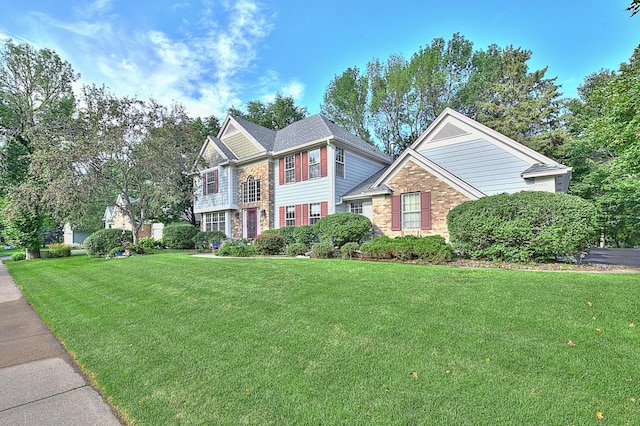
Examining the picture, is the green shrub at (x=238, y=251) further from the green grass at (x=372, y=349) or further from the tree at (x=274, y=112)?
the tree at (x=274, y=112)

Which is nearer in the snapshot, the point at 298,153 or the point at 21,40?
the point at 298,153

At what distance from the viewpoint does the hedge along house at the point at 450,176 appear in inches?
468

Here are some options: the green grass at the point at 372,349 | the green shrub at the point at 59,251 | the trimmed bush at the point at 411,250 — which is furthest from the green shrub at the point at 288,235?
the green shrub at the point at 59,251

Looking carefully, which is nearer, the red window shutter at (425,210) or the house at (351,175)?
the house at (351,175)

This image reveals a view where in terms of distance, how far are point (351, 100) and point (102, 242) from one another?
74.7 ft

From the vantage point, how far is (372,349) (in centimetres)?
354

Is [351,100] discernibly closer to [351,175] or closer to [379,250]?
[351,175]

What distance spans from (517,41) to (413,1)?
60.6 ft

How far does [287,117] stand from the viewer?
3070 cm

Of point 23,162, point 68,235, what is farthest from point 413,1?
point 68,235

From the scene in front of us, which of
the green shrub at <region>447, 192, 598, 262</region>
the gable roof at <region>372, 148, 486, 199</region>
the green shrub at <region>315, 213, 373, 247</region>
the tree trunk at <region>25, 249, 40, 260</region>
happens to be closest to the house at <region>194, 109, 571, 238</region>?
the gable roof at <region>372, 148, 486, 199</region>

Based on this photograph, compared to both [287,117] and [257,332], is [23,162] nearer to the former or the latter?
[287,117]

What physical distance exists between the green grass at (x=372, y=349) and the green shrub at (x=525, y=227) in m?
2.09

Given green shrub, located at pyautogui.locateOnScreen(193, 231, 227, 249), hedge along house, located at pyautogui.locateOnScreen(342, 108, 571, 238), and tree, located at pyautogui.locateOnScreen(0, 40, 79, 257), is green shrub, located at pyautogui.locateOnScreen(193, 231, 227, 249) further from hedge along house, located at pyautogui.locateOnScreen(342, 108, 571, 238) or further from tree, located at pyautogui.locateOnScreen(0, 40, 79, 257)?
hedge along house, located at pyautogui.locateOnScreen(342, 108, 571, 238)
